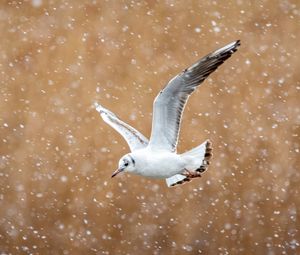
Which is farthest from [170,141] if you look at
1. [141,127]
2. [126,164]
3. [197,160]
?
[141,127]

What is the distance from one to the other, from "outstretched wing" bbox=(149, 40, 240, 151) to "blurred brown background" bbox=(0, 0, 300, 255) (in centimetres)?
147

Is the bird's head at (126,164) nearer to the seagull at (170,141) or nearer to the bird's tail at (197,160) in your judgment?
the seagull at (170,141)

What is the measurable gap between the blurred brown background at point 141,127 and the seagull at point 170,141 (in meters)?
1.33

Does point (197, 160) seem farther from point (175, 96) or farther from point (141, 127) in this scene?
point (141, 127)

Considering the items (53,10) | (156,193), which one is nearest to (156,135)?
(156,193)

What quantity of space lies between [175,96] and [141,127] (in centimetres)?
166

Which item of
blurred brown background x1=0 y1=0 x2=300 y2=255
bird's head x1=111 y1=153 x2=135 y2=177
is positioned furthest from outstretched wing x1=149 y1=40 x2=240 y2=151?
blurred brown background x1=0 y1=0 x2=300 y2=255

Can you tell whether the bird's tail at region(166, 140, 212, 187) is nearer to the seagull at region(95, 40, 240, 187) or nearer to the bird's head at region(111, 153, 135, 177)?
the seagull at region(95, 40, 240, 187)

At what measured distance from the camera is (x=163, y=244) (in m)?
4.95

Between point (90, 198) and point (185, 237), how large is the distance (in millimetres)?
583

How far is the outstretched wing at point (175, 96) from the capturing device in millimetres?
3207

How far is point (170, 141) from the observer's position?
352cm

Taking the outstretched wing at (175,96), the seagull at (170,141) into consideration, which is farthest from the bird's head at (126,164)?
the outstretched wing at (175,96)

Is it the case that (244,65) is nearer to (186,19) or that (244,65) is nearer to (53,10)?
(186,19)
